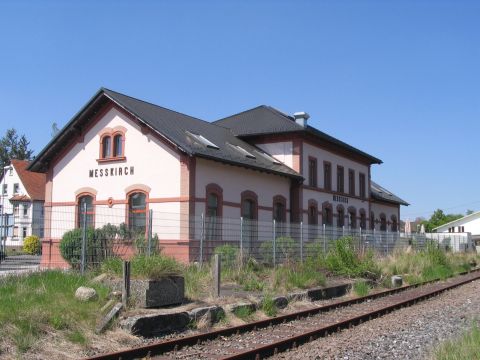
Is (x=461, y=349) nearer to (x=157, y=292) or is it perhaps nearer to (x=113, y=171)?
(x=157, y=292)

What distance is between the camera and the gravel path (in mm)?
8375

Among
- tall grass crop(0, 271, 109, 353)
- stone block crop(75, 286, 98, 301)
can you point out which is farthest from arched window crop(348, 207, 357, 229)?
stone block crop(75, 286, 98, 301)

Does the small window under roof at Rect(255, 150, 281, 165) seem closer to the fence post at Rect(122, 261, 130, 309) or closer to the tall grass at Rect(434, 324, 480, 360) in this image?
the fence post at Rect(122, 261, 130, 309)

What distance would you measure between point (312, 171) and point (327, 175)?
2394 mm

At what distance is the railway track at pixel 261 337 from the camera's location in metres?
8.07

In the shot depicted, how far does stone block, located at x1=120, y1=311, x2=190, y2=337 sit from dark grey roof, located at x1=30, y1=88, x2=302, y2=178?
12.7m

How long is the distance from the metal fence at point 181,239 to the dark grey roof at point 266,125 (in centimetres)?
913

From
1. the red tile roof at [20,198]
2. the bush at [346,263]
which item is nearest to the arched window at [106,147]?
the bush at [346,263]

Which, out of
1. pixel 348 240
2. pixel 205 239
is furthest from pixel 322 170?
pixel 205 239

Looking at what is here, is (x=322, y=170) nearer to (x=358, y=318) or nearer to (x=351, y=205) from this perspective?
(x=351, y=205)

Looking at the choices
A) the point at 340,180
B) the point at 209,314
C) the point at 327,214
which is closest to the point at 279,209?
the point at 327,214

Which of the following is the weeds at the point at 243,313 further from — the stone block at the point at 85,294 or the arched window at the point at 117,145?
the arched window at the point at 117,145

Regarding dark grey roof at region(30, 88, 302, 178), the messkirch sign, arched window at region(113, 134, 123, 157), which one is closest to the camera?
dark grey roof at region(30, 88, 302, 178)

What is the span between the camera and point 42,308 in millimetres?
8922
